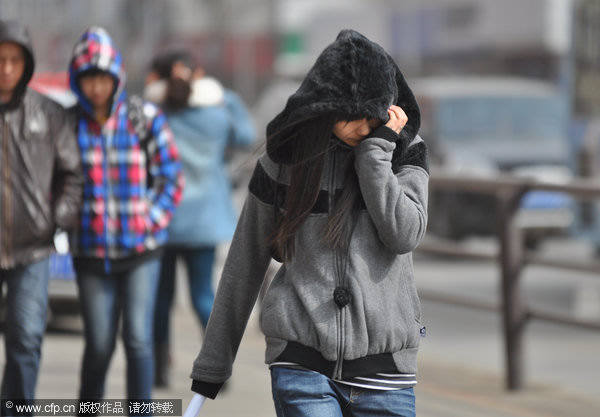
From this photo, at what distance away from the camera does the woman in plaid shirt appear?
546 centimetres

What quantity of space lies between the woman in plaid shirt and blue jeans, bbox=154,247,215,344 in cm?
130

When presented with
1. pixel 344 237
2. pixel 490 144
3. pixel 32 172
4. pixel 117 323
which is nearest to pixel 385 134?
pixel 344 237

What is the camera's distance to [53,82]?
10.4 m

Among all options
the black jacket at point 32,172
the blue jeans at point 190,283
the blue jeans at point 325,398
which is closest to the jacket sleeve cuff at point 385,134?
the blue jeans at point 325,398

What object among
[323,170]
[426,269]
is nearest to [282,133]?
[323,170]

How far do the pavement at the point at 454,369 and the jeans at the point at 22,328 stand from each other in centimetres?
127

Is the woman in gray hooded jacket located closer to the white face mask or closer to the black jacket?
the black jacket

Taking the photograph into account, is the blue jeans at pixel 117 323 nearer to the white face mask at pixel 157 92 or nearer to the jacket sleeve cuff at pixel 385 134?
the white face mask at pixel 157 92

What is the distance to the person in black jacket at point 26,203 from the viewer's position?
5.22m

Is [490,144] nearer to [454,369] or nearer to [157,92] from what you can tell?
[454,369]

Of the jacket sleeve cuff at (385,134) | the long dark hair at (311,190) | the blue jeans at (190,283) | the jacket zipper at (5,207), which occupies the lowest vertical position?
the blue jeans at (190,283)

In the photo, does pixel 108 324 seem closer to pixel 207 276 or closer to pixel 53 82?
pixel 207 276

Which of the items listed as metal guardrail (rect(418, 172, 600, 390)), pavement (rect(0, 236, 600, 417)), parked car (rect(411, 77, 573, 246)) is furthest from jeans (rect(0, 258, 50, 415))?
parked car (rect(411, 77, 573, 246))

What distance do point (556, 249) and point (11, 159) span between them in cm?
1365
